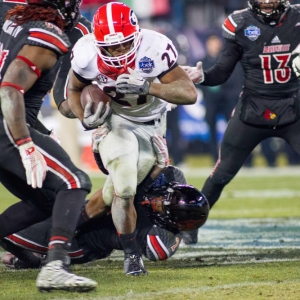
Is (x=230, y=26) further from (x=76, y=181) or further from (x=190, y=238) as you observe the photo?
(x=76, y=181)

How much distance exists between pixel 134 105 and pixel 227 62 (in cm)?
118

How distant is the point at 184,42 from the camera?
10781mm

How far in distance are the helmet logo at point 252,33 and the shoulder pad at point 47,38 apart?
1885mm

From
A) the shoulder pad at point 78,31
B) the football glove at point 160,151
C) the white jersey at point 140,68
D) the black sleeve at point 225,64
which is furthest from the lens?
the black sleeve at point 225,64

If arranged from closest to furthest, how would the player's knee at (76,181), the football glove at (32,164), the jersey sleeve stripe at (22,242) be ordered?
the football glove at (32,164)
the player's knee at (76,181)
the jersey sleeve stripe at (22,242)

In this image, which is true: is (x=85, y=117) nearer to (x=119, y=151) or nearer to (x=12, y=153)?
(x=119, y=151)

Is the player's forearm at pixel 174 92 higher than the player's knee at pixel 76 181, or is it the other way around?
the player's forearm at pixel 174 92

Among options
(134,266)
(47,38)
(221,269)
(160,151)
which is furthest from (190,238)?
(47,38)

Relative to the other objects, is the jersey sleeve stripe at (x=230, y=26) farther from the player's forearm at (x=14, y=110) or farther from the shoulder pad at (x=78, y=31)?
the player's forearm at (x=14, y=110)

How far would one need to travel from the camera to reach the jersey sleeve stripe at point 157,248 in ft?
13.2

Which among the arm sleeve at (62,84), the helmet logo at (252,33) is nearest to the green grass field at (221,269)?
the arm sleeve at (62,84)

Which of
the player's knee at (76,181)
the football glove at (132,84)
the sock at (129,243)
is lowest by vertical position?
the sock at (129,243)

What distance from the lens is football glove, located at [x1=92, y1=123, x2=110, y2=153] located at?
4.03 meters

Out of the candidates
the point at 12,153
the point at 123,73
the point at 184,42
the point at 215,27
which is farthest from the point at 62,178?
the point at 215,27
